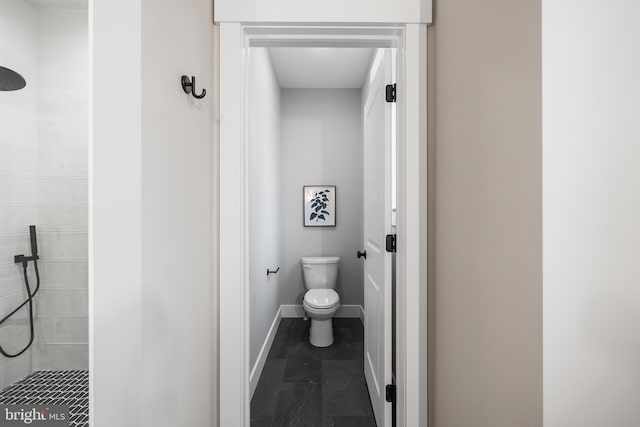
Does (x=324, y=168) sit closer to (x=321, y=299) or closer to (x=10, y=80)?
(x=321, y=299)

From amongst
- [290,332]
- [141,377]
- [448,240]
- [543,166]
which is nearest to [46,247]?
[141,377]

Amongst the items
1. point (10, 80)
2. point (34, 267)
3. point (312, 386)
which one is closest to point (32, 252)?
point (34, 267)

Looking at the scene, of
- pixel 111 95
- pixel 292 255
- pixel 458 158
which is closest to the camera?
pixel 111 95

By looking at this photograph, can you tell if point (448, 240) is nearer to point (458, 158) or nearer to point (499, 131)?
point (458, 158)

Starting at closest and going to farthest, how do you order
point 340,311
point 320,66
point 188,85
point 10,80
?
point 188,85, point 10,80, point 320,66, point 340,311

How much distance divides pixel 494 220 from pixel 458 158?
0.29m

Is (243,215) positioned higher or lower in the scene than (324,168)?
lower

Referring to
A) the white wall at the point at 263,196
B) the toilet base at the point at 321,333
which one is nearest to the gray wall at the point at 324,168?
the white wall at the point at 263,196

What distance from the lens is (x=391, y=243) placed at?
4.33ft

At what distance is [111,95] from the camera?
635 millimetres

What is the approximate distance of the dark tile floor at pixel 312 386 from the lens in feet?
5.57

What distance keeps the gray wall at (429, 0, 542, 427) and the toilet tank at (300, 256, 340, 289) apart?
2.05 m

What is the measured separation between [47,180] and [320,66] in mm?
2475

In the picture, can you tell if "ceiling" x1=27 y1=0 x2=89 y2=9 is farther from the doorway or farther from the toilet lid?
the toilet lid
